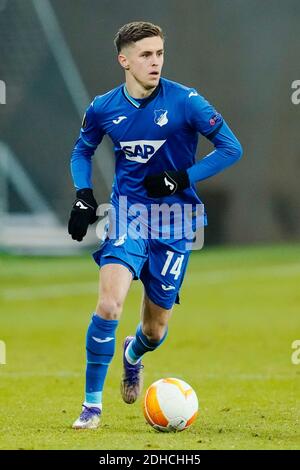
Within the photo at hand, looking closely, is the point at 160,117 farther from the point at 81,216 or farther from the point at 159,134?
the point at 81,216

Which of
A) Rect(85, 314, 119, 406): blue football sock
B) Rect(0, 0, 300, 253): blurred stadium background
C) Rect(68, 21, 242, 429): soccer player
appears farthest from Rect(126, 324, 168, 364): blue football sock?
Rect(0, 0, 300, 253): blurred stadium background

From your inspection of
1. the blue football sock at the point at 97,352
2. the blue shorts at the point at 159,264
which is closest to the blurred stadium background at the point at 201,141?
the blue shorts at the point at 159,264

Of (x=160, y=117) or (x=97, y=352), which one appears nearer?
(x=97, y=352)

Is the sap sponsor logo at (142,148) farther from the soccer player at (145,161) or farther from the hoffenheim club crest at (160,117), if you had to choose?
the hoffenheim club crest at (160,117)

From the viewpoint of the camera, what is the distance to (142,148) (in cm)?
651

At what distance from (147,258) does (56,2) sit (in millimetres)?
14694

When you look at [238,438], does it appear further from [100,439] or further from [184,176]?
[184,176]

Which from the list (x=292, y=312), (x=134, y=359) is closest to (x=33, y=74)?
(x=292, y=312)

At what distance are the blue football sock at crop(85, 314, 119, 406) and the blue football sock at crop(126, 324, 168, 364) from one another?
798 millimetres

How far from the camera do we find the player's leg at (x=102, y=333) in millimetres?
6016

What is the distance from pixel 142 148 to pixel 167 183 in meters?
0.34

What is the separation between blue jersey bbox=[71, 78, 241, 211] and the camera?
6.41 metres

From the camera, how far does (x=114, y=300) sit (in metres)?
6.01

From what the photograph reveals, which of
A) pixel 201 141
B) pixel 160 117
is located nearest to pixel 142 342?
pixel 160 117
